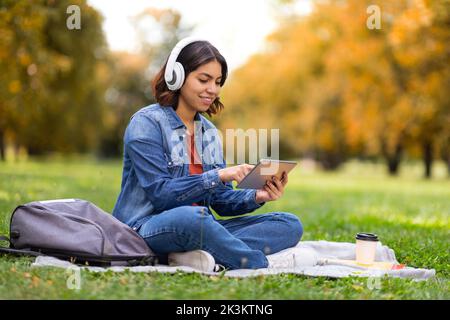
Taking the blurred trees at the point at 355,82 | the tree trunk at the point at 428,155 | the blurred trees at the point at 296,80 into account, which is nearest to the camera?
the blurred trees at the point at 296,80

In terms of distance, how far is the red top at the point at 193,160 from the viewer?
13.6 feet

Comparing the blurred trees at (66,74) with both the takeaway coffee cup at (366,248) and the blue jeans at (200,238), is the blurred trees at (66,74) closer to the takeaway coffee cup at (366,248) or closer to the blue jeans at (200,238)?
the blue jeans at (200,238)

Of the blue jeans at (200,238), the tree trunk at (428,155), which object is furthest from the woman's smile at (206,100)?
the tree trunk at (428,155)

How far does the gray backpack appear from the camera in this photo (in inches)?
144

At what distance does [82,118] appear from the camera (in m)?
23.5

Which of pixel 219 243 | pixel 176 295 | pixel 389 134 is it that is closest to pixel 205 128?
pixel 219 243

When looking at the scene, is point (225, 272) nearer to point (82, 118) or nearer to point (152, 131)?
point (152, 131)

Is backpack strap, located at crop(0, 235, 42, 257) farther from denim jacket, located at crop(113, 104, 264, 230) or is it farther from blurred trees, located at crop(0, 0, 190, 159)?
blurred trees, located at crop(0, 0, 190, 159)

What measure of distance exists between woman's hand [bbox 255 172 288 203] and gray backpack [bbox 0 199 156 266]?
2.71 ft

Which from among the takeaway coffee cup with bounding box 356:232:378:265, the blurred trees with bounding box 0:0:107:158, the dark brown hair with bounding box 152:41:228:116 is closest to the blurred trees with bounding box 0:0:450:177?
the blurred trees with bounding box 0:0:107:158

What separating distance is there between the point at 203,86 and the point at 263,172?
697 millimetres

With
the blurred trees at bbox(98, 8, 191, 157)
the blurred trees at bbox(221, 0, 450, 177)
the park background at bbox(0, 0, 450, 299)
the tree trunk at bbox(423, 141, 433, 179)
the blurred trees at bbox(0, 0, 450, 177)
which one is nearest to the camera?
the park background at bbox(0, 0, 450, 299)

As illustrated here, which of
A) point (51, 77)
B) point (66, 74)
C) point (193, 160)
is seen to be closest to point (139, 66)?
point (66, 74)

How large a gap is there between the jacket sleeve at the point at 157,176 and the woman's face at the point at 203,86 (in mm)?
335
